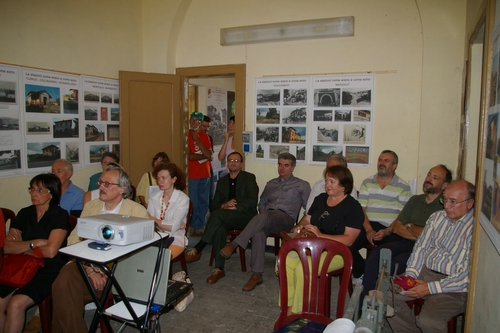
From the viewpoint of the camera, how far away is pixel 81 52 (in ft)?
14.4

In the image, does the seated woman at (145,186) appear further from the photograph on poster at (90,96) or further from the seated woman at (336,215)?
the seated woman at (336,215)

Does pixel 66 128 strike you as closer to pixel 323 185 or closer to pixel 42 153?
pixel 42 153

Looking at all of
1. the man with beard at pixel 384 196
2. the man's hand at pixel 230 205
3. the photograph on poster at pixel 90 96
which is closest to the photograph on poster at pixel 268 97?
the man's hand at pixel 230 205

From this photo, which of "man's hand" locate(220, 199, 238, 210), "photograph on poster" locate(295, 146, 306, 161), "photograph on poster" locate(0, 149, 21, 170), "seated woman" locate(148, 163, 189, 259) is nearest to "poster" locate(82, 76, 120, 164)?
"photograph on poster" locate(0, 149, 21, 170)

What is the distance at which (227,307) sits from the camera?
3357 mm

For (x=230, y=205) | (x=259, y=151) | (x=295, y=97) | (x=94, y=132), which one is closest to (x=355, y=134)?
(x=295, y=97)

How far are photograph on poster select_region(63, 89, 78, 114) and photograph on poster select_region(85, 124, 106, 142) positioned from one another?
0.26m

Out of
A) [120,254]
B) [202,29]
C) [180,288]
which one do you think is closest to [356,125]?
[202,29]

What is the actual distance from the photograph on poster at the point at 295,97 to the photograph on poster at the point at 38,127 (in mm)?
2669

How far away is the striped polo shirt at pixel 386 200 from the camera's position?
12.5ft

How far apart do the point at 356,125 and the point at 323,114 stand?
40 centimetres

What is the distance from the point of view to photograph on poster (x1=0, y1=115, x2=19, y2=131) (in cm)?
365

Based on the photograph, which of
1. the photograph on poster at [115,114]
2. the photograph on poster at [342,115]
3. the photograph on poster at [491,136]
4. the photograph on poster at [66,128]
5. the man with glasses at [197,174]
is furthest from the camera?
the man with glasses at [197,174]

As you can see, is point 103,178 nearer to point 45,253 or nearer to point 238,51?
point 45,253
